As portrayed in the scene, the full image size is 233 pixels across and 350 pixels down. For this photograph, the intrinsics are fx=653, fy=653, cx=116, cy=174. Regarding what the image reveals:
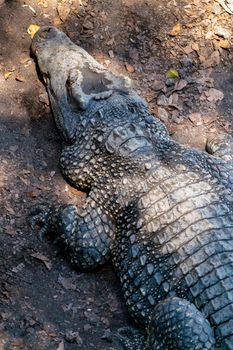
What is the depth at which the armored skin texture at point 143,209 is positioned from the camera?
4.42 meters

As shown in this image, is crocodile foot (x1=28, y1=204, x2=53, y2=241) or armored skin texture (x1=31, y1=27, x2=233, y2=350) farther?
crocodile foot (x1=28, y1=204, x2=53, y2=241)

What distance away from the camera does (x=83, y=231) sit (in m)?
5.16

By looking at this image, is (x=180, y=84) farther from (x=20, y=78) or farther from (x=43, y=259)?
(x=43, y=259)

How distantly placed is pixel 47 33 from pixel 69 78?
0.70m

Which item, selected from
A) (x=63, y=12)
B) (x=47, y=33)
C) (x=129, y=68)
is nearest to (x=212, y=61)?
(x=129, y=68)

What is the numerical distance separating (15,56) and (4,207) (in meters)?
1.68

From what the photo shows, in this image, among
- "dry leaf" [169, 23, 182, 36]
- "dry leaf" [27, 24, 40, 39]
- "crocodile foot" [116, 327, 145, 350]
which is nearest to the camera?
"crocodile foot" [116, 327, 145, 350]

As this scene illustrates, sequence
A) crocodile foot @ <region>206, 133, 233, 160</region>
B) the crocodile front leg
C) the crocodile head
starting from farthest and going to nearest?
1. crocodile foot @ <region>206, 133, 233, 160</region>
2. the crocodile head
3. the crocodile front leg

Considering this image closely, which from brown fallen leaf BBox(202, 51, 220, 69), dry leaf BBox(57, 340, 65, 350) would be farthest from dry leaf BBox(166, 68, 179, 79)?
dry leaf BBox(57, 340, 65, 350)

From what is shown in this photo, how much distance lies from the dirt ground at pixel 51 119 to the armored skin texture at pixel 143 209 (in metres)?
0.15

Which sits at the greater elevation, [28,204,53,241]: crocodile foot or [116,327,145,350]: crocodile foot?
[116,327,145,350]: crocodile foot

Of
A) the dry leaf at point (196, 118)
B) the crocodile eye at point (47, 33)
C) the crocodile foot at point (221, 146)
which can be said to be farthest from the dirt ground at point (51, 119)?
the crocodile eye at point (47, 33)

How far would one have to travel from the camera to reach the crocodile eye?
20.1 ft

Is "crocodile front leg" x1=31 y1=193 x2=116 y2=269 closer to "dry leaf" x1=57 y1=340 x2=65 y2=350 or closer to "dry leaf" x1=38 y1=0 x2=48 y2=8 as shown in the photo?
"dry leaf" x1=57 y1=340 x2=65 y2=350
